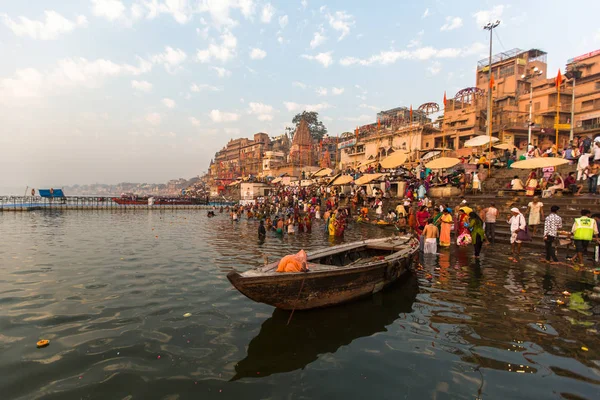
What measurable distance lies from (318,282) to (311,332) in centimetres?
89

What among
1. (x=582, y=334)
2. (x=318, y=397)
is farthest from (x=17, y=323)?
(x=582, y=334)

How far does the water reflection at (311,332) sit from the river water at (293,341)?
0.08 feet

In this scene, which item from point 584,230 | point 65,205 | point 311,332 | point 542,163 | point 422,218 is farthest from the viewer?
point 65,205

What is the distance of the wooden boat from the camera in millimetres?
5406

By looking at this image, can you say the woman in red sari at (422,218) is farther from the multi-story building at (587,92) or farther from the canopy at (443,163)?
the multi-story building at (587,92)

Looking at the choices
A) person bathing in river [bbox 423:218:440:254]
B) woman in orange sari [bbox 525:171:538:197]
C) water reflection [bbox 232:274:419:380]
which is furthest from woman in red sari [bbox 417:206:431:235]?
woman in orange sari [bbox 525:171:538:197]

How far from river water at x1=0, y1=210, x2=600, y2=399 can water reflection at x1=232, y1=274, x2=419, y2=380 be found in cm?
2

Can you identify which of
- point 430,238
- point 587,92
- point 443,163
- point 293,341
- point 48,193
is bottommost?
point 293,341

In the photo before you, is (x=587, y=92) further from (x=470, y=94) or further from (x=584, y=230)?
(x=584, y=230)

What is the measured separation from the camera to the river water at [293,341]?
13.5 ft

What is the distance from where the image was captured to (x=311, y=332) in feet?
18.3

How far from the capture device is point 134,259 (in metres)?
11.6

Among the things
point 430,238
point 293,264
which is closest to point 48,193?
point 430,238

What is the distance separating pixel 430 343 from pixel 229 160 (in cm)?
10280
